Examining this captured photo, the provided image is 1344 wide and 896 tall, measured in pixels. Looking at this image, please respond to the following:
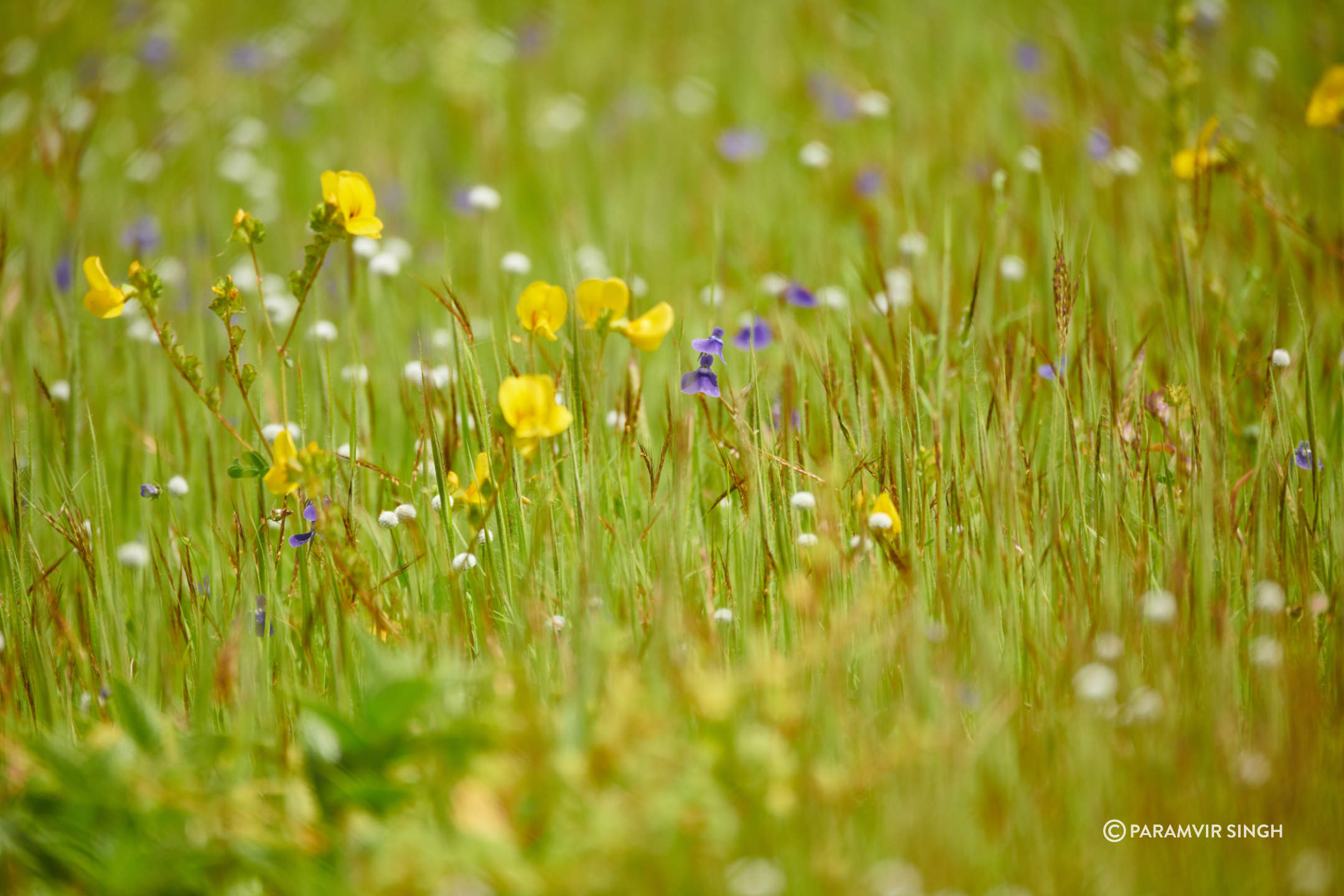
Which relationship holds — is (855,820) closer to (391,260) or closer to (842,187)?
(391,260)

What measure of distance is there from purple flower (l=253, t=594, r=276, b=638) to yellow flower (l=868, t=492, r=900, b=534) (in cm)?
100

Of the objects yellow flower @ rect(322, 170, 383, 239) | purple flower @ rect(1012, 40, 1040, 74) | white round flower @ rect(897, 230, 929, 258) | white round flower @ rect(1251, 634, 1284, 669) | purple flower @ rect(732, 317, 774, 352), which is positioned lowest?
white round flower @ rect(1251, 634, 1284, 669)

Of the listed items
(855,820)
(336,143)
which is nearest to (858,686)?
(855,820)

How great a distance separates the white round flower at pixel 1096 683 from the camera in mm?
1113

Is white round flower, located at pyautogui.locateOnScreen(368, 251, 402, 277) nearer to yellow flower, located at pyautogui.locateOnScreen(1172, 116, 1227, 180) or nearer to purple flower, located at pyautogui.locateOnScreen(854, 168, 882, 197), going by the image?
purple flower, located at pyautogui.locateOnScreen(854, 168, 882, 197)

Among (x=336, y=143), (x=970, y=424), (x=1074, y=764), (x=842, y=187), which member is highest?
(x=336, y=143)

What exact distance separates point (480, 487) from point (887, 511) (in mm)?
675

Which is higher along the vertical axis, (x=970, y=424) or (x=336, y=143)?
(x=336, y=143)

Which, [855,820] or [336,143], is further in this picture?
[336,143]

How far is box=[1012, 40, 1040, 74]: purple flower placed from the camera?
4055mm

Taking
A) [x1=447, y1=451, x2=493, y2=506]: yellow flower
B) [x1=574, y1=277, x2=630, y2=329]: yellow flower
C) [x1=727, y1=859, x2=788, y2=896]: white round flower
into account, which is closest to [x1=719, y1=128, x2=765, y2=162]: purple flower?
[x1=574, y1=277, x2=630, y2=329]: yellow flower

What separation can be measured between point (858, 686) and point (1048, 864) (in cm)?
45

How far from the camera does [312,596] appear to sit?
1684 millimetres

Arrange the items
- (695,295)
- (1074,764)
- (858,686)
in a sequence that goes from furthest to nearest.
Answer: (695,295) → (858,686) → (1074,764)
